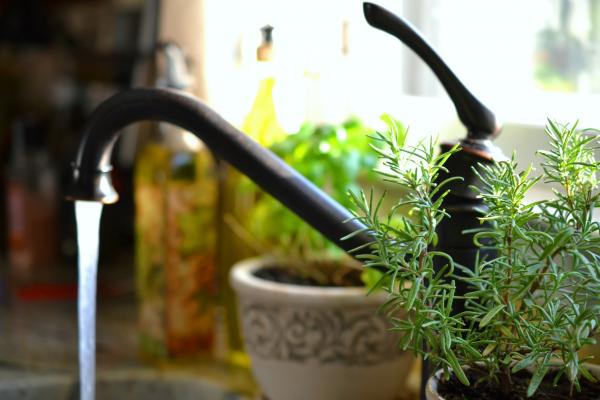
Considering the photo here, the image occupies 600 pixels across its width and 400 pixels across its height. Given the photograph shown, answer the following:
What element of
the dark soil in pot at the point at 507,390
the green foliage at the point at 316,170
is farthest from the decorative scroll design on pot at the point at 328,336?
the dark soil in pot at the point at 507,390

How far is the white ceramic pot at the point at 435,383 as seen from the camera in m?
0.52

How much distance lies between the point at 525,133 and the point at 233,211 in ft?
1.24

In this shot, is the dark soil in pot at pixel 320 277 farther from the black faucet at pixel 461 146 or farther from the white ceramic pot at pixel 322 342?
the black faucet at pixel 461 146

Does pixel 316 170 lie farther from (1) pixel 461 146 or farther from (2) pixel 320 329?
(1) pixel 461 146

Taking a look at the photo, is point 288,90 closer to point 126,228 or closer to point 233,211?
point 233,211

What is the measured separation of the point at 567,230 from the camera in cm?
48

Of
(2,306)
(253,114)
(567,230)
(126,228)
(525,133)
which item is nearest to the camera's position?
(567,230)

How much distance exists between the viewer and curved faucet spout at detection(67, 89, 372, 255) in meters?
0.63

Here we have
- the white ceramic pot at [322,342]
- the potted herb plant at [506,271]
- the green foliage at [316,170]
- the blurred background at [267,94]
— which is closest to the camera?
the potted herb plant at [506,271]

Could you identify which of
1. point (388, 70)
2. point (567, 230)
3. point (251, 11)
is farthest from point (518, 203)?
point (251, 11)

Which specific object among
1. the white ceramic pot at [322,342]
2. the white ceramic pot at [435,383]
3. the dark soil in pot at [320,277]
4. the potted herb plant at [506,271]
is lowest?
the white ceramic pot at [322,342]

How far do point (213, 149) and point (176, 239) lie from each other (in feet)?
1.29

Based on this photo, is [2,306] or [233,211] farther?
[2,306]

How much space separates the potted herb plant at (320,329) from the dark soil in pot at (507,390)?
8.9 inches
